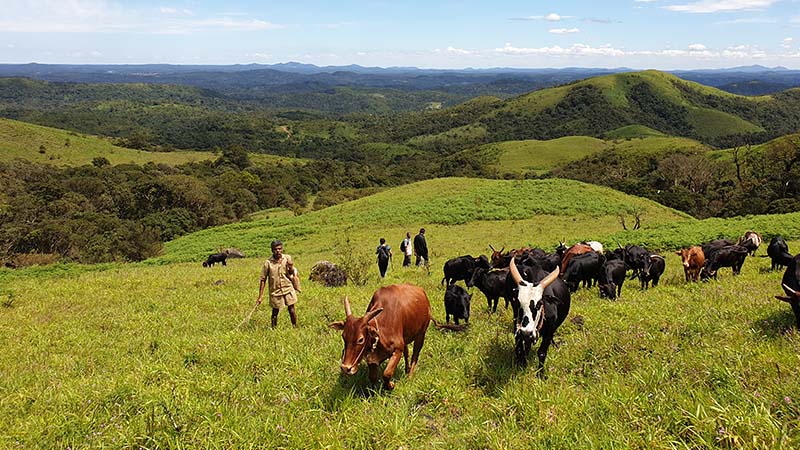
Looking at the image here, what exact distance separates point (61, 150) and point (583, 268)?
14384 cm

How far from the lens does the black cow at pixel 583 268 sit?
1333cm

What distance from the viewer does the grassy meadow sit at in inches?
194

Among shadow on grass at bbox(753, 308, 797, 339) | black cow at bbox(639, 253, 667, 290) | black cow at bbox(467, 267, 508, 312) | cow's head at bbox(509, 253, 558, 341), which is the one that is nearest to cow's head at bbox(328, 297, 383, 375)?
cow's head at bbox(509, 253, 558, 341)

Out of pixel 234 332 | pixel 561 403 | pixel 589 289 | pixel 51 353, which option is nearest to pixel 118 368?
pixel 234 332

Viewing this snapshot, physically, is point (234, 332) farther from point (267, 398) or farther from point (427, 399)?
point (427, 399)

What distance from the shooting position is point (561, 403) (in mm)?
5609

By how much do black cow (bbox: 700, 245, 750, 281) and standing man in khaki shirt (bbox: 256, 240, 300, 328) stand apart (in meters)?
13.1

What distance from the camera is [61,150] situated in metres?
118

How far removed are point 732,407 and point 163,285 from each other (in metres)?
18.9

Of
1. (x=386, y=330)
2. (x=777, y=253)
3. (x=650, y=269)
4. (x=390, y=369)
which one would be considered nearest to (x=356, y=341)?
(x=386, y=330)

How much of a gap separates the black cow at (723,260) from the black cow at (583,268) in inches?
155

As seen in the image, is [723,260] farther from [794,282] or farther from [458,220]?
[458,220]

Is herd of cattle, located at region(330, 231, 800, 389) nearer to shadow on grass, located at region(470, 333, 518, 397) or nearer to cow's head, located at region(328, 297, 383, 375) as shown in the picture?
cow's head, located at region(328, 297, 383, 375)

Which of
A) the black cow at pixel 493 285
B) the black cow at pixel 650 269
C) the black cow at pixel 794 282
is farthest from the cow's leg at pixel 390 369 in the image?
the black cow at pixel 650 269
